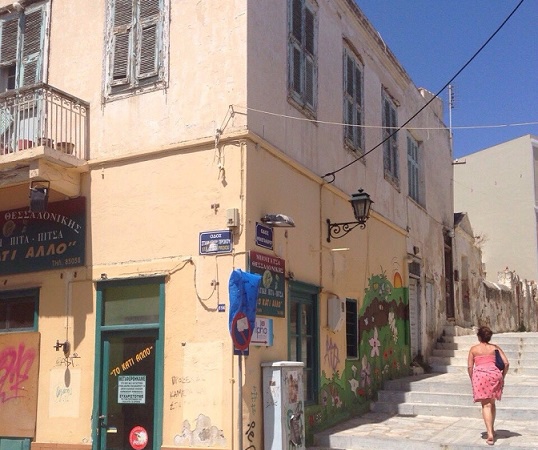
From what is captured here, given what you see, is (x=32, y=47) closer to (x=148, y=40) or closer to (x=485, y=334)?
(x=148, y=40)

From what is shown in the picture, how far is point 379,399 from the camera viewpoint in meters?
12.6

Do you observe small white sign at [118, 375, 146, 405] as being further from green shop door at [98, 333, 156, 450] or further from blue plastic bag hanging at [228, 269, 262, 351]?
blue plastic bag hanging at [228, 269, 262, 351]

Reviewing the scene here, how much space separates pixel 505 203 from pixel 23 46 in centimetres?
2059

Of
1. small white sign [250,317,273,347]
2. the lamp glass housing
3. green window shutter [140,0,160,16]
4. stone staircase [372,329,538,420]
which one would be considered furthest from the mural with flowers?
green window shutter [140,0,160,16]

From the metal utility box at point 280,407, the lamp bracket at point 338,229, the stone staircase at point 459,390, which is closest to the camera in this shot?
the metal utility box at point 280,407

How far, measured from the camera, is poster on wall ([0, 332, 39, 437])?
32.7 ft

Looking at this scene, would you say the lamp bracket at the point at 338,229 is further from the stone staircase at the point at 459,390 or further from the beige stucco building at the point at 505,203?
the beige stucco building at the point at 505,203

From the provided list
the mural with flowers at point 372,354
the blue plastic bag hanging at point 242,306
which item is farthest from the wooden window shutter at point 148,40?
the mural with flowers at point 372,354

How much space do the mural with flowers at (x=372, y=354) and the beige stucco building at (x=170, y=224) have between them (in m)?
0.08

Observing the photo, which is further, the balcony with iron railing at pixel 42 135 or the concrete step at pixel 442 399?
the concrete step at pixel 442 399

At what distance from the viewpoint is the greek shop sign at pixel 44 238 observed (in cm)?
1002

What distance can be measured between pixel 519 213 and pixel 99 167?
67.3 feet

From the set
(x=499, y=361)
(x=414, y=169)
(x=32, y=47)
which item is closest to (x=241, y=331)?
(x=499, y=361)

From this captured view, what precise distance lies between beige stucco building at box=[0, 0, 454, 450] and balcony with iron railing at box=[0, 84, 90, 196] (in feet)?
0.10
